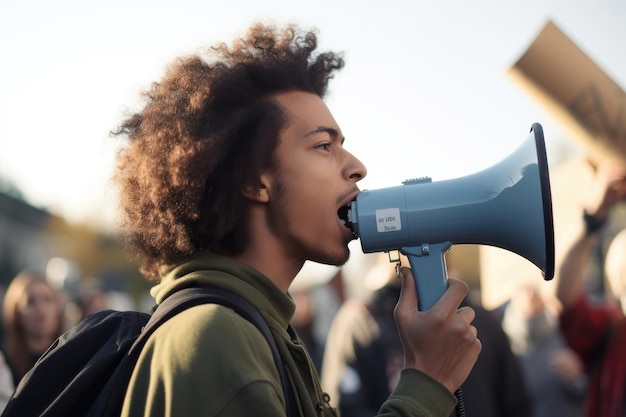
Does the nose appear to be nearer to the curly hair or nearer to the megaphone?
the megaphone

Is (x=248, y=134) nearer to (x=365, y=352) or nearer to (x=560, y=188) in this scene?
(x=365, y=352)

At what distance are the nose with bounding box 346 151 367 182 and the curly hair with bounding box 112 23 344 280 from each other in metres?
0.22

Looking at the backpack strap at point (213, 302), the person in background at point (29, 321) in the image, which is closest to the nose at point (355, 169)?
the backpack strap at point (213, 302)

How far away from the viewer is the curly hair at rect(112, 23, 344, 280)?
2.26m

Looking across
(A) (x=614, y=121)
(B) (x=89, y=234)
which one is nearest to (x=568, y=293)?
(A) (x=614, y=121)

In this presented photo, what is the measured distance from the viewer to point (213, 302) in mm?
1917

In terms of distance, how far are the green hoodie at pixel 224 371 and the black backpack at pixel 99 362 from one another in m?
0.05

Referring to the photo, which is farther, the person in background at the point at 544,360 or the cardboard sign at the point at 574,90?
the person in background at the point at 544,360

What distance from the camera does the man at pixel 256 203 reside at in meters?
2.02

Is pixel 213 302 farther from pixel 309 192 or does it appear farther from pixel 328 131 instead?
pixel 328 131

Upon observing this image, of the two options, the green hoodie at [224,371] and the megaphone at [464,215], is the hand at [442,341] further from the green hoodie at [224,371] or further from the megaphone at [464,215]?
the megaphone at [464,215]

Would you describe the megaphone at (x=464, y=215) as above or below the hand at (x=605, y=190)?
above

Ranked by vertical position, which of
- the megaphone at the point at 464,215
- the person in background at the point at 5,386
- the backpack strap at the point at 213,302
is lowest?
the person in background at the point at 5,386

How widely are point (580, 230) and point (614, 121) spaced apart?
92cm
